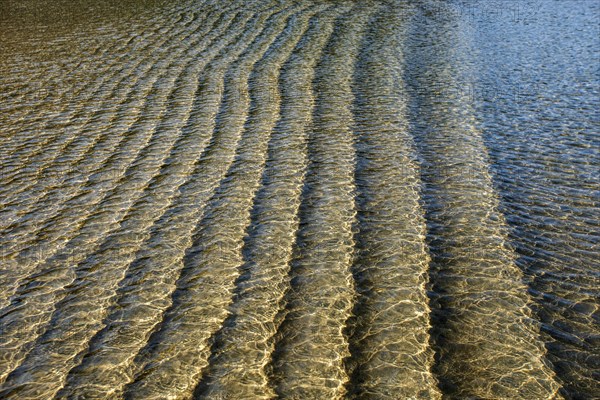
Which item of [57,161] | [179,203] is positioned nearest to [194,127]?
[57,161]

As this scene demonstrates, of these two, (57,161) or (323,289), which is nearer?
(323,289)

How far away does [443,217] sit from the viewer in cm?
214

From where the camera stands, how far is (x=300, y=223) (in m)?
2.11

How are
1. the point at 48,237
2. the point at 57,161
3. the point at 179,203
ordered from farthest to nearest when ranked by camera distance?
the point at 57,161, the point at 179,203, the point at 48,237

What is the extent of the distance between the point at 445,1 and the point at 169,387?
5088mm

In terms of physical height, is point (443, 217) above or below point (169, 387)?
below

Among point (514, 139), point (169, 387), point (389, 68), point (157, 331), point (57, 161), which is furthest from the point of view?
point (389, 68)

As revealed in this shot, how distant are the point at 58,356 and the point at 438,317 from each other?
813mm

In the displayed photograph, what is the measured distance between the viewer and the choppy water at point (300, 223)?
1471 millimetres

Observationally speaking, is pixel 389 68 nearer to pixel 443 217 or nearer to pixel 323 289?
pixel 443 217

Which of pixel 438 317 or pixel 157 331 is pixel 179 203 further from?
pixel 438 317

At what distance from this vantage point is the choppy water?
147 cm

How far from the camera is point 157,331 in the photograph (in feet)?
5.16

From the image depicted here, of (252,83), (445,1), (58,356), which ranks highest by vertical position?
(58,356)
